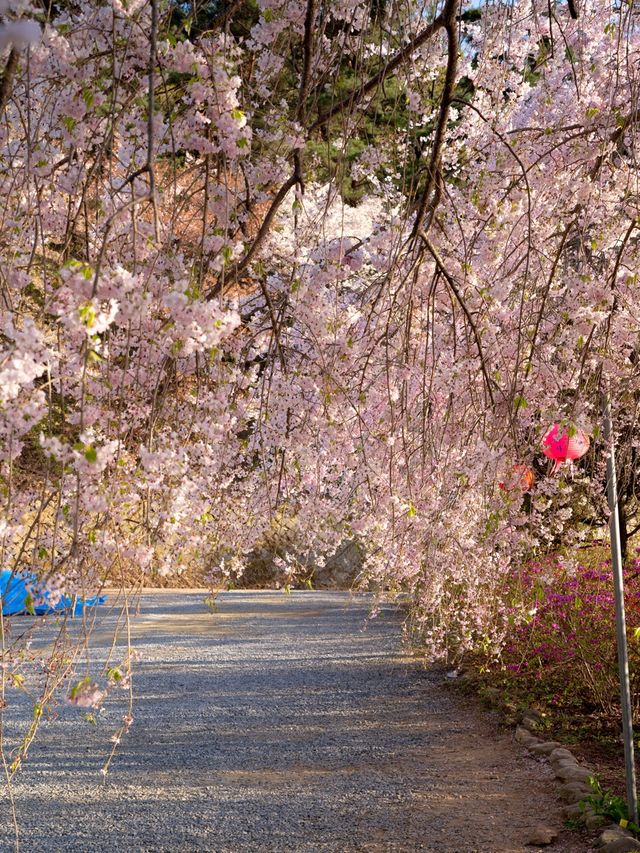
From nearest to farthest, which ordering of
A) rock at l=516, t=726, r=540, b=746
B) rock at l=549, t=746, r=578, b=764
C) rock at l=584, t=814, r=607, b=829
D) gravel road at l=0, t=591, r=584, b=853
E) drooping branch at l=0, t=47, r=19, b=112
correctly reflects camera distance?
drooping branch at l=0, t=47, r=19, b=112 → rock at l=584, t=814, r=607, b=829 → gravel road at l=0, t=591, r=584, b=853 → rock at l=549, t=746, r=578, b=764 → rock at l=516, t=726, r=540, b=746

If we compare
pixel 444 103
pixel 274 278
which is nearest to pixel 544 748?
pixel 274 278

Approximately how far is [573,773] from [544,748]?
1.40 feet

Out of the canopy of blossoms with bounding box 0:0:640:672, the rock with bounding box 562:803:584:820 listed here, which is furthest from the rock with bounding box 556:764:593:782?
the canopy of blossoms with bounding box 0:0:640:672

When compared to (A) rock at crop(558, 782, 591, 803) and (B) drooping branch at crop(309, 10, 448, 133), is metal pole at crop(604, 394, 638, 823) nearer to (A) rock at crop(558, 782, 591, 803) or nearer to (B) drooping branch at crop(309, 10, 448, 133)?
(A) rock at crop(558, 782, 591, 803)

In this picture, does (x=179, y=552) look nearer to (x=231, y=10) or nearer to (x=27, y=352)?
(x=231, y=10)

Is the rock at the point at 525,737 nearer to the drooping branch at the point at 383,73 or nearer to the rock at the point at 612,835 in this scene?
the rock at the point at 612,835

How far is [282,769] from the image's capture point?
13.6ft

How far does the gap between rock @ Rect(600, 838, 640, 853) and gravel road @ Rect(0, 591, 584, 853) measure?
→ 0.56 feet

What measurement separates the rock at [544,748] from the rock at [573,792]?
0.51m

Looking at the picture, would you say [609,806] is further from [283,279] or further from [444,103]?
[444,103]

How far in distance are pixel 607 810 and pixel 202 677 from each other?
349cm

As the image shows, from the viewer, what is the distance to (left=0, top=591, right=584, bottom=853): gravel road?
3.35 meters

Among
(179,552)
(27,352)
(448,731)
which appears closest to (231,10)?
(27,352)

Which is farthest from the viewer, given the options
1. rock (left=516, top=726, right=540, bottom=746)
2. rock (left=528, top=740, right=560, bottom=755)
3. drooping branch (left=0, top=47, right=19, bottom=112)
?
rock (left=516, top=726, right=540, bottom=746)
